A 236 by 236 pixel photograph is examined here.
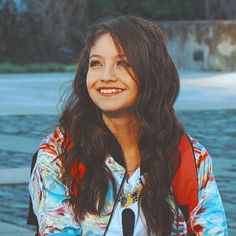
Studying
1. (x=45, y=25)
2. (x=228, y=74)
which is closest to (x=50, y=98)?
(x=228, y=74)

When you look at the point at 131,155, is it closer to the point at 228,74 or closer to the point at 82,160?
the point at 82,160

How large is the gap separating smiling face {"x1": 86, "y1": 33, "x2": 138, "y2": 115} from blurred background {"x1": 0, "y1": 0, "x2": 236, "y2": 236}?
266 cm

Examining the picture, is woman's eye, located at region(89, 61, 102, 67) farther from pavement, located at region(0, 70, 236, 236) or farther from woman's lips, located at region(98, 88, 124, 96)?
pavement, located at region(0, 70, 236, 236)

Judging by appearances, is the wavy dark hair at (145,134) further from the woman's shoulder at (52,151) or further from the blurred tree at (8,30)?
the blurred tree at (8,30)

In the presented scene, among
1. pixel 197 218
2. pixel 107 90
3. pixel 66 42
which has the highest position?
pixel 107 90

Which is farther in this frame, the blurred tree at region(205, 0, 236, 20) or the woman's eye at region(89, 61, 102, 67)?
the blurred tree at region(205, 0, 236, 20)

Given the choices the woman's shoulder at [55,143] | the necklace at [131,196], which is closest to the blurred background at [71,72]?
the woman's shoulder at [55,143]

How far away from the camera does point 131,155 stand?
2.94m

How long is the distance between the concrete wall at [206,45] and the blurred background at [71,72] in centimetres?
2

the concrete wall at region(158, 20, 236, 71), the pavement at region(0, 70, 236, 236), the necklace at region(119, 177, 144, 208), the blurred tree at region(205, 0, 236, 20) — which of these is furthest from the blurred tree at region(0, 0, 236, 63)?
the necklace at region(119, 177, 144, 208)

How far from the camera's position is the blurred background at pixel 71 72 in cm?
747

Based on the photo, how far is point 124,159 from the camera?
2.91 metres

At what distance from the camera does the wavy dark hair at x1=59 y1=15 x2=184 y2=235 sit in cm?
283

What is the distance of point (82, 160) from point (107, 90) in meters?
0.22
